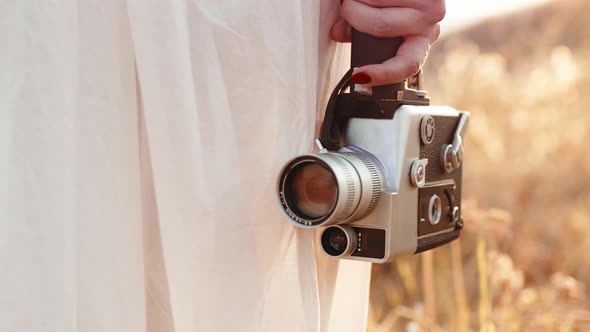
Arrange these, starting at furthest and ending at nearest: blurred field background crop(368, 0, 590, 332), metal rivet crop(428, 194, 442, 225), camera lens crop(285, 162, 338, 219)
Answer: blurred field background crop(368, 0, 590, 332)
metal rivet crop(428, 194, 442, 225)
camera lens crop(285, 162, 338, 219)

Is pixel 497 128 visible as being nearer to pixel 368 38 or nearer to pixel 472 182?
Answer: pixel 472 182

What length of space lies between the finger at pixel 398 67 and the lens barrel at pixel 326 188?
68 millimetres

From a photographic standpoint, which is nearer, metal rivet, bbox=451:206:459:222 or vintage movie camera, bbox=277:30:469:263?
vintage movie camera, bbox=277:30:469:263

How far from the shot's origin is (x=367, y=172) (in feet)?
2.28

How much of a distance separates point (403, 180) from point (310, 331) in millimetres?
158

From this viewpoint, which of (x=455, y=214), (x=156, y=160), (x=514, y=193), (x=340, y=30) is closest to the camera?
(x=156, y=160)

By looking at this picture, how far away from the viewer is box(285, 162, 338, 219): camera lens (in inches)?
26.3

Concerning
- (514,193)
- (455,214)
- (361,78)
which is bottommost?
(514,193)

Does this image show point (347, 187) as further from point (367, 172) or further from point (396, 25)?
point (396, 25)

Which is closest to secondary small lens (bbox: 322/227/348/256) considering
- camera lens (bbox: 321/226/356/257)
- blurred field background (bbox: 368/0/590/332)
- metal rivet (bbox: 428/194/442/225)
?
camera lens (bbox: 321/226/356/257)

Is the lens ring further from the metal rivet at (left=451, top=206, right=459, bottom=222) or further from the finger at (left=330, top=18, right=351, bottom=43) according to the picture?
the metal rivet at (left=451, top=206, right=459, bottom=222)

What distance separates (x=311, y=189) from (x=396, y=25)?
0.16 meters

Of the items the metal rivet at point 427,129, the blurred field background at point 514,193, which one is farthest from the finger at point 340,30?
the blurred field background at point 514,193

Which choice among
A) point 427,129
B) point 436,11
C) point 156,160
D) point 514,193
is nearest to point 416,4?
point 436,11
